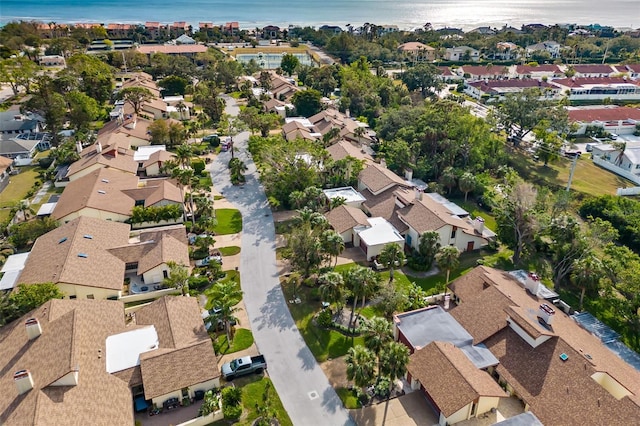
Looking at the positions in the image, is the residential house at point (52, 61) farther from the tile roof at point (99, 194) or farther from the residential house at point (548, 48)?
the residential house at point (548, 48)

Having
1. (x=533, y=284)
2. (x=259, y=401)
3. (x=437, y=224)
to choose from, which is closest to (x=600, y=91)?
(x=437, y=224)

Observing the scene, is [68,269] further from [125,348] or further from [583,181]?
[583,181]

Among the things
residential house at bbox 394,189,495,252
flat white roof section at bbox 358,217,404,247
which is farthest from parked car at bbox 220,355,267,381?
residential house at bbox 394,189,495,252

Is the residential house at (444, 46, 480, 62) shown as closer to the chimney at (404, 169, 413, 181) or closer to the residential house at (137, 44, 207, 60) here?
the residential house at (137, 44, 207, 60)

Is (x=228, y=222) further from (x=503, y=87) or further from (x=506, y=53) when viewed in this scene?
(x=506, y=53)

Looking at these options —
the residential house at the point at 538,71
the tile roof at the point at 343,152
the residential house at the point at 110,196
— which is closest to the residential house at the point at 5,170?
the residential house at the point at 110,196

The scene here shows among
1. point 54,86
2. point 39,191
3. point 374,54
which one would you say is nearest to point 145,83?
point 54,86

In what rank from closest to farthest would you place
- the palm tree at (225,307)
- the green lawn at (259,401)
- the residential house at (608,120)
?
the green lawn at (259,401) < the palm tree at (225,307) < the residential house at (608,120)
